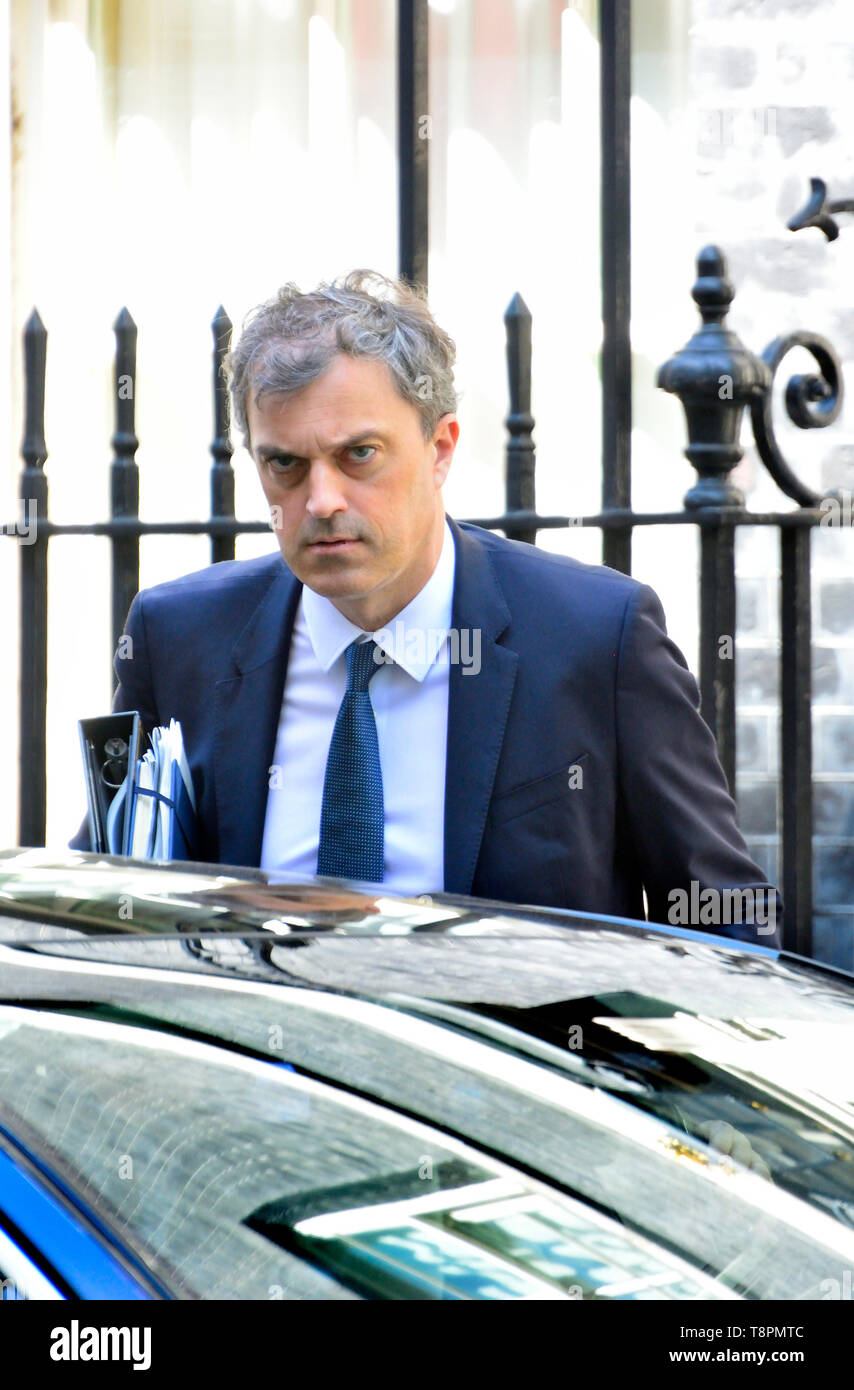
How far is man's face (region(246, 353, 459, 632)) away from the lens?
2.14 m

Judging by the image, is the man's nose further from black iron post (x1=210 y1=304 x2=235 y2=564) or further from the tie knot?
black iron post (x1=210 y1=304 x2=235 y2=564)

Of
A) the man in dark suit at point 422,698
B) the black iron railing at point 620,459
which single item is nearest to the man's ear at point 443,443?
the man in dark suit at point 422,698

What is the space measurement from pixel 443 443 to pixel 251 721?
0.48 m

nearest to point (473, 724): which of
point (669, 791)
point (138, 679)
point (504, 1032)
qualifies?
point (669, 791)

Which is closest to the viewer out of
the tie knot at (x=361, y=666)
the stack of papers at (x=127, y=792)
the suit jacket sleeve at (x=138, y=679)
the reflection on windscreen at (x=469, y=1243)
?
the reflection on windscreen at (x=469, y=1243)

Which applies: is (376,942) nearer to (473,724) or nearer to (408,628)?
(473,724)

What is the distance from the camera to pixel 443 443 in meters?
2.37

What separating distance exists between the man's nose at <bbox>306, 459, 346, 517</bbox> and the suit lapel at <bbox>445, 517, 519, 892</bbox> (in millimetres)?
274

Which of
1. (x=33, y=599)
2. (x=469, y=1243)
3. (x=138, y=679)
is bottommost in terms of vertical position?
(x=469, y=1243)

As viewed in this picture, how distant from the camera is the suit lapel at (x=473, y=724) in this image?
7.16 ft

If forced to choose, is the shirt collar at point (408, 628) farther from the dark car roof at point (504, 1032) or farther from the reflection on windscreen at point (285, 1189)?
the reflection on windscreen at point (285, 1189)

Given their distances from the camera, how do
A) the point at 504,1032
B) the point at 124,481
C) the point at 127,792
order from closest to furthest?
the point at 504,1032 < the point at 127,792 < the point at 124,481
